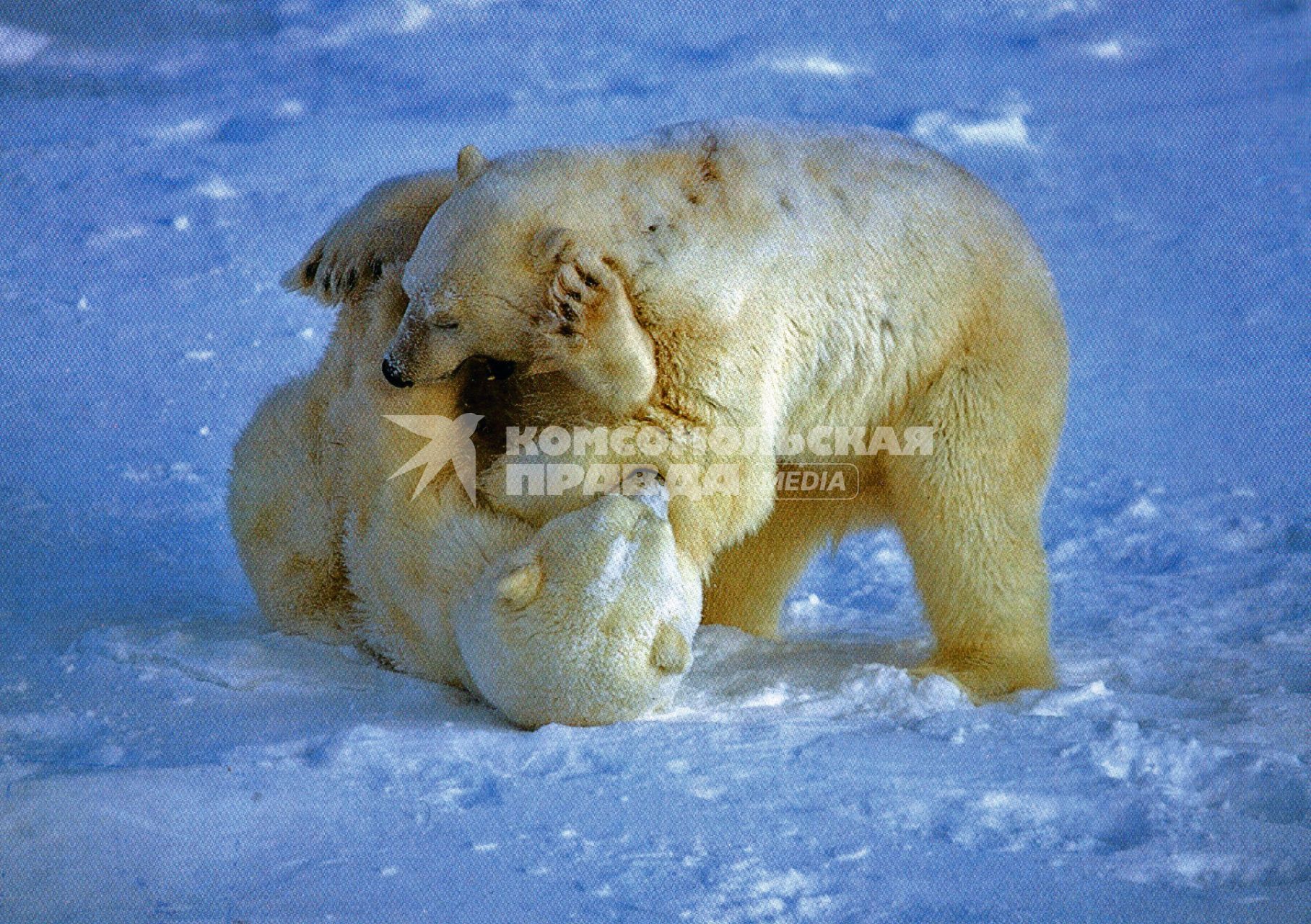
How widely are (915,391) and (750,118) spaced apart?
30.2 inches

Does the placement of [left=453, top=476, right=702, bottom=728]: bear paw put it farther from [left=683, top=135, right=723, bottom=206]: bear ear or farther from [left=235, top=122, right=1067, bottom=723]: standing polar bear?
[left=683, top=135, right=723, bottom=206]: bear ear

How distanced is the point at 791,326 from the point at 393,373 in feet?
2.89

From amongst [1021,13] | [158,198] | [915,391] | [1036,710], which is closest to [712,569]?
[915,391]

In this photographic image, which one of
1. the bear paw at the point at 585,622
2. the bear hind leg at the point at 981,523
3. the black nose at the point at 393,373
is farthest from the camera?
the bear hind leg at the point at 981,523

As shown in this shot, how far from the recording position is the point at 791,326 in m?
3.34

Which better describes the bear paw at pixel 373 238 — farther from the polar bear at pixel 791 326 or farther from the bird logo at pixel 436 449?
the bird logo at pixel 436 449

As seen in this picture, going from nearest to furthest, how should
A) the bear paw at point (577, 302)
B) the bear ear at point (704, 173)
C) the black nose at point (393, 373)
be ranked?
the bear paw at point (577, 302)
the black nose at point (393, 373)
the bear ear at point (704, 173)

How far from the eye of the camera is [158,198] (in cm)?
813

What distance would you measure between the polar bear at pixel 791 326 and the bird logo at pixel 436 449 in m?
0.07

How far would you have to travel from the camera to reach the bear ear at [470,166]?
3.18 meters

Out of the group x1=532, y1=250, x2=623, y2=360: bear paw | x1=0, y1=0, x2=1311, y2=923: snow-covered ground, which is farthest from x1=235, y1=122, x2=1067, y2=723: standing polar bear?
x1=0, y1=0, x2=1311, y2=923: snow-covered ground

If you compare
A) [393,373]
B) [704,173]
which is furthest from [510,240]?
[704,173]

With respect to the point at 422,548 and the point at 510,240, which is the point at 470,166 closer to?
the point at 510,240

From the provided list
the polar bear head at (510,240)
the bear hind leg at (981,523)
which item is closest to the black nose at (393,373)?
the polar bear head at (510,240)
